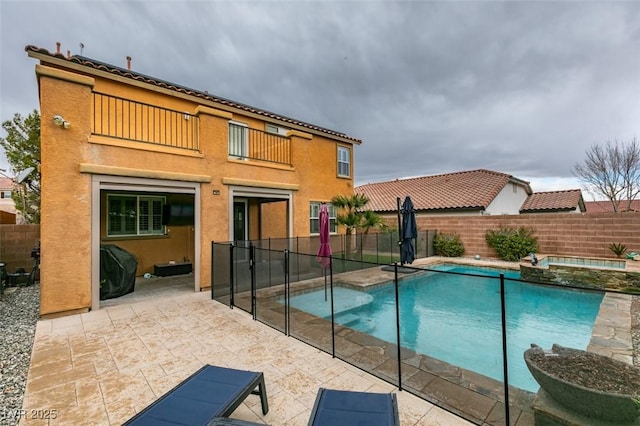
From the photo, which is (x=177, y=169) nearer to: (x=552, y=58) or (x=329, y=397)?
(x=329, y=397)

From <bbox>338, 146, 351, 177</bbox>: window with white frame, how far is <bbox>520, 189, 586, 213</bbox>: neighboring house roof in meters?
19.3

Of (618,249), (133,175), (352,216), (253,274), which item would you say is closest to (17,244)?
(133,175)

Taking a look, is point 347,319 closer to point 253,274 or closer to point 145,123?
point 253,274

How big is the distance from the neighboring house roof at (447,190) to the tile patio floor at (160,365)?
19.0m

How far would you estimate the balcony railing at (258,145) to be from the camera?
11.6 m

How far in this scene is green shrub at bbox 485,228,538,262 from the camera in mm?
15547

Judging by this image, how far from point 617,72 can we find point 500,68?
5611mm

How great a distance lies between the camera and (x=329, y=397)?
302 centimetres

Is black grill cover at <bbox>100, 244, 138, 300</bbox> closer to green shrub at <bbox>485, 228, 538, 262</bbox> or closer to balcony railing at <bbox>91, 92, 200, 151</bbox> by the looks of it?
balcony railing at <bbox>91, 92, 200, 151</bbox>

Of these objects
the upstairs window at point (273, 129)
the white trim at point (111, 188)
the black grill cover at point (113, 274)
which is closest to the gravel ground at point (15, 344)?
the white trim at point (111, 188)

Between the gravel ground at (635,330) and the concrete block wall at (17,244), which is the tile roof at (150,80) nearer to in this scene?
the concrete block wall at (17,244)

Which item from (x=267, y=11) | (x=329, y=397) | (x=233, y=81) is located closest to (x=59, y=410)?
(x=329, y=397)

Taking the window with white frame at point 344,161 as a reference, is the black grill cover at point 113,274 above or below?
below

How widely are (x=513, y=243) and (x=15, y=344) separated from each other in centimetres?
1965
